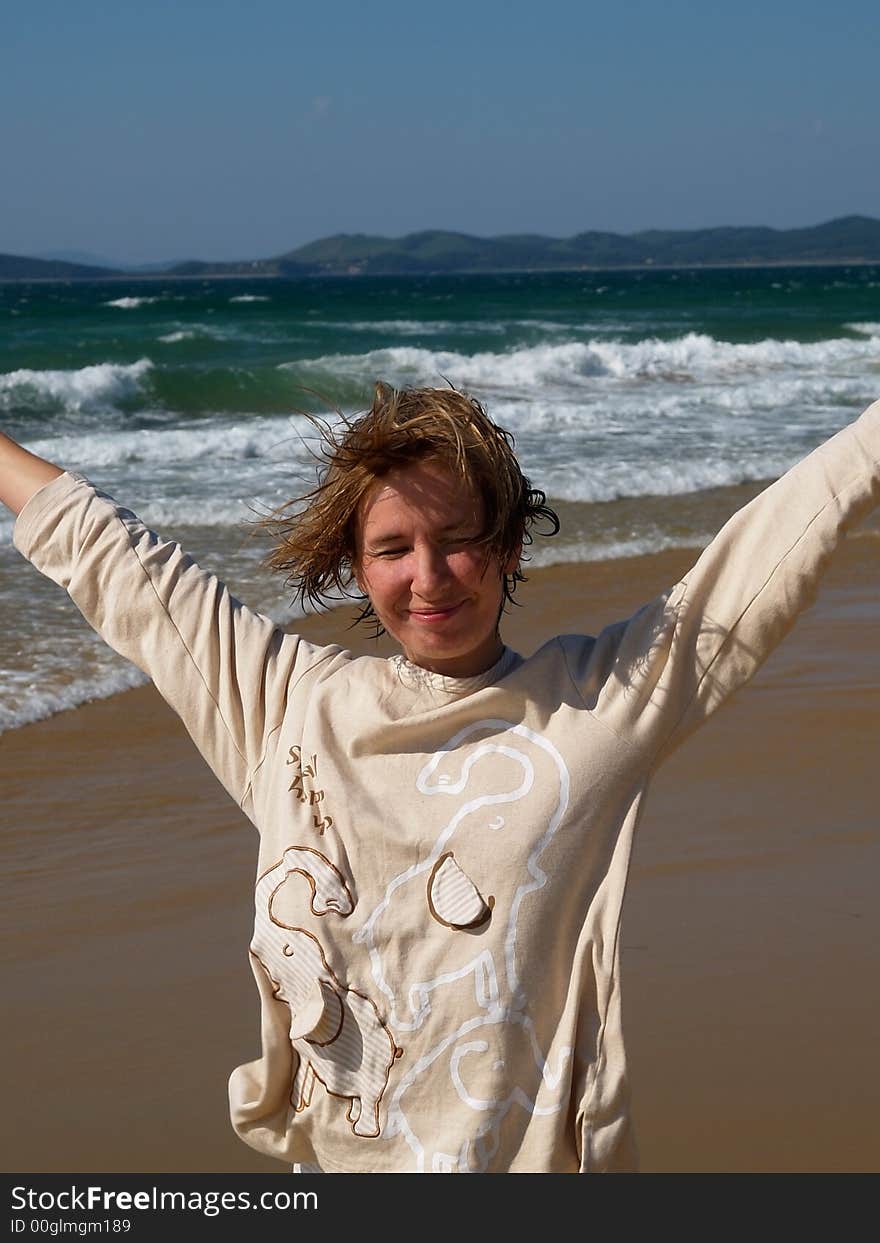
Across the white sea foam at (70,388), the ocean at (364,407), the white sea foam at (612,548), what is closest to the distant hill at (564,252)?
the ocean at (364,407)

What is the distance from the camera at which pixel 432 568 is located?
1723 mm

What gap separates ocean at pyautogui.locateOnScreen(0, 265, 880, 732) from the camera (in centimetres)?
774

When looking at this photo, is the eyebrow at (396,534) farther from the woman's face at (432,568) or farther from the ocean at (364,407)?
the ocean at (364,407)

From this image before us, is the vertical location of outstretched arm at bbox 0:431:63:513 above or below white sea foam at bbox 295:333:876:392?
above

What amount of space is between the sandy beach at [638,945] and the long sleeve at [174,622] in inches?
57.1

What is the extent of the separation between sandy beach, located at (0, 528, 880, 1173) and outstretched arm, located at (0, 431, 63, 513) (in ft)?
5.23

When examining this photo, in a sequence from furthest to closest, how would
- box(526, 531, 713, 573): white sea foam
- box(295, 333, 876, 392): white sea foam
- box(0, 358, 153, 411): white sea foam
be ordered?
box(295, 333, 876, 392): white sea foam, box(0, 358, 153, 411): white sea foam, box(526, 531, 713, 573): white sea foam

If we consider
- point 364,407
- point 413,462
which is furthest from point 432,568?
point 364,407

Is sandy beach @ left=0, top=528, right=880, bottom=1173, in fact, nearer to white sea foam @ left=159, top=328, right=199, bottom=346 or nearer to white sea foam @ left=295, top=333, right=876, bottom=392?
white sea foam @ left=295, top=333, right=876, bottom=392

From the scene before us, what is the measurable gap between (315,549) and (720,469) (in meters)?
10.0

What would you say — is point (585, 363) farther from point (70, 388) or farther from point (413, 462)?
point (413, 462)

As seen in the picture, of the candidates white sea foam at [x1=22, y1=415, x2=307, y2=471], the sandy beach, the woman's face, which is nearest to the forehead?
the woman's face

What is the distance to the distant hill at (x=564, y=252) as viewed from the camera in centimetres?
13838
